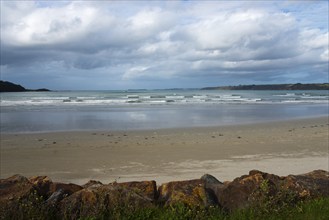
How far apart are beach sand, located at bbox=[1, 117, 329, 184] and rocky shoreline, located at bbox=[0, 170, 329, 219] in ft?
9.66

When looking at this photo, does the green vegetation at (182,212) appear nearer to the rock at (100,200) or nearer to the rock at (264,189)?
the rock at (100,200)

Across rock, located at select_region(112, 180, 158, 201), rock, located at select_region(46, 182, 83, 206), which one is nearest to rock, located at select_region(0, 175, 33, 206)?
rock, located at select_region(46, 182, 83, 206)

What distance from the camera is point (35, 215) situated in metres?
4.18

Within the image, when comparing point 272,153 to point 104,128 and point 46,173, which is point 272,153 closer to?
point 46,173

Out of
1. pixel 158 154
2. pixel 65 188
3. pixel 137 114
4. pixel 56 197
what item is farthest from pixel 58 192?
A: pixel 137 114

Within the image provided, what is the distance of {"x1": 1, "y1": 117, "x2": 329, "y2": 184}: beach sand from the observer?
8883 mm

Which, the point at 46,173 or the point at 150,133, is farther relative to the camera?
the point at 150,133

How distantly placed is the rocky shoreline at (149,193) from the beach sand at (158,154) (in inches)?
116

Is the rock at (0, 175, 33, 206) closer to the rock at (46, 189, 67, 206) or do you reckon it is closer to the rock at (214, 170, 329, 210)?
the rock at (46, 189, 67, 206)

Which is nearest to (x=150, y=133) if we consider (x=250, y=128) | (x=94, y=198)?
(x=250, y=128)

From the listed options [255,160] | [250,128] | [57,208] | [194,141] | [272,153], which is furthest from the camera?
[250,128]

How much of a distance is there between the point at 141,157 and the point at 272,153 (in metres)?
4.03

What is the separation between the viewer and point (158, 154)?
438 inches

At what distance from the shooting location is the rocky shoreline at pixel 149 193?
449 centimetres
